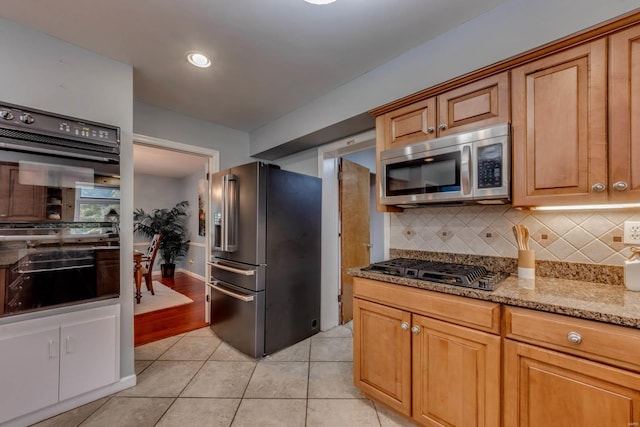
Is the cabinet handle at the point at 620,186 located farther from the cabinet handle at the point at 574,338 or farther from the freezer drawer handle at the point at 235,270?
the freezer drawer handle at the point at 235,270

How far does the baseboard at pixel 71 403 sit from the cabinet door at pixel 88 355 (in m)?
0.06

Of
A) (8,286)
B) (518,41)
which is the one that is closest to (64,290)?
(8,286)

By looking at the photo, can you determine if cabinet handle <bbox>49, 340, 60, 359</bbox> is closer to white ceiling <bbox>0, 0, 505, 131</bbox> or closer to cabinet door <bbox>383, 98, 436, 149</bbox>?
white ceiling <bbox>0, 0, 505, 131</bbox>

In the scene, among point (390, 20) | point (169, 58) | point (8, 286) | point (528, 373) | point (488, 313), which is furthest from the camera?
point (169, 58)

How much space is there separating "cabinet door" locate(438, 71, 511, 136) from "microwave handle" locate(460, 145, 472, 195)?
0.49 ft

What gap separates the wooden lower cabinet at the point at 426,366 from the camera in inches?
50.0

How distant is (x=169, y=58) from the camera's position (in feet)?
6.63

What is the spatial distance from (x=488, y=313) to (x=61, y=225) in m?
2.55

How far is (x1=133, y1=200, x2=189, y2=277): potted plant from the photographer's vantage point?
5.93 metres

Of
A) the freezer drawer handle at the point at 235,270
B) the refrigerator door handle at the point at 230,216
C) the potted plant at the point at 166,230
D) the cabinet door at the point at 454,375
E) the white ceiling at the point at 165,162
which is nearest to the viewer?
the cabinet door at the point at 454,375

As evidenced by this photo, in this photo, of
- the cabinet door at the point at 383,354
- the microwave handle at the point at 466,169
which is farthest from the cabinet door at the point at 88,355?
the microwave handle at the point at 466,169

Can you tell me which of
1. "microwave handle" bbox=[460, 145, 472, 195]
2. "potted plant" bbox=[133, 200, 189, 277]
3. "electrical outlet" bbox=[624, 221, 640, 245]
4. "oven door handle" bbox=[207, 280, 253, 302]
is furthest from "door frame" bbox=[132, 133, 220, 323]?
"potted plant" bbox=[133, 200, 189, 277]

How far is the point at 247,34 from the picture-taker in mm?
1775

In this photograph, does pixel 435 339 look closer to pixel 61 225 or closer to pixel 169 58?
pixel 61 225
